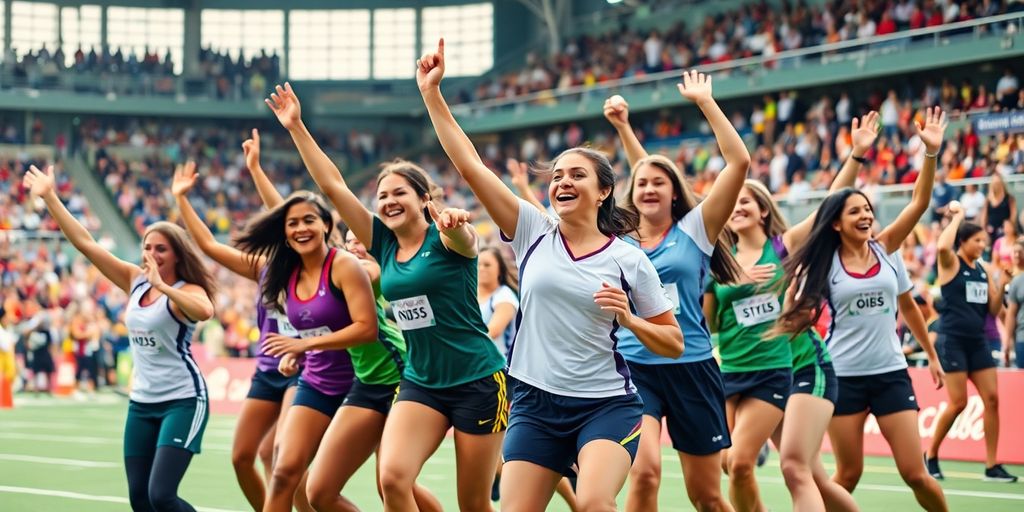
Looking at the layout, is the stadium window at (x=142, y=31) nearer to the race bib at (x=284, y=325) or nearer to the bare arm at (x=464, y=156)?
the race bib at (x=284, y=325)

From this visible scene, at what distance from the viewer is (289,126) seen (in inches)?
276

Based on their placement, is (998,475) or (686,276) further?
(998,475)

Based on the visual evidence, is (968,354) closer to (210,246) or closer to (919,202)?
(919,202)

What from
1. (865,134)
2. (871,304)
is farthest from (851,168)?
(871,304)

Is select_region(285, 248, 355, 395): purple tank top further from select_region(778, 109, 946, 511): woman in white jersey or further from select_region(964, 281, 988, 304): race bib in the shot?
select_region(964, 281, 988, 304): race bib

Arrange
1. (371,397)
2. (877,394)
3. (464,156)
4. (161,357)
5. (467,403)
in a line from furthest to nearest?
(161,357), (877,394), (371,397), (467,403), (464,156)

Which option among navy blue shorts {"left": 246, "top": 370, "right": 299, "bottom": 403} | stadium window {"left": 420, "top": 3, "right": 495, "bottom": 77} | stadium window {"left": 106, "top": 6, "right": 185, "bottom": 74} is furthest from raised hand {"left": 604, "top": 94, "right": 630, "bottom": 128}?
stadium window {"left": 106, "top": 6, "right": 185, "bottom": 74}

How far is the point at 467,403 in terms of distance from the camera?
262 inches

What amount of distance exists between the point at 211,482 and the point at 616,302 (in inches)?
323

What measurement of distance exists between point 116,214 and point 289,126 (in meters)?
34.6

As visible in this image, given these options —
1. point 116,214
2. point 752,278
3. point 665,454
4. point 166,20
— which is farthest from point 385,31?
point 752,278

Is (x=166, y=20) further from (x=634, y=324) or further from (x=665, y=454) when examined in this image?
(x=634, y=324)

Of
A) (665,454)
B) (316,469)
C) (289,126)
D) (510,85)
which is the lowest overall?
(665,454)

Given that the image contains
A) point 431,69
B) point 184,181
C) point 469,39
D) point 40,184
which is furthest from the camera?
point 469,39
